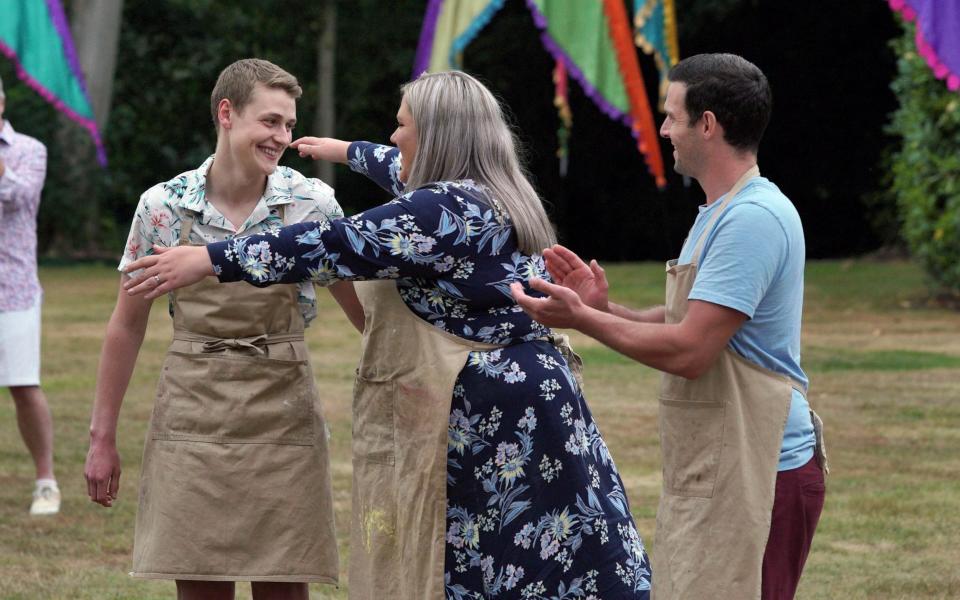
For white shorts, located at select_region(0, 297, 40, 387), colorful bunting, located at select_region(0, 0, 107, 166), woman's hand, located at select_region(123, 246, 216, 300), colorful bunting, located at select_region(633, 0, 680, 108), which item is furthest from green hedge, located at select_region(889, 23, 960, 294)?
woman's hand, located at select_region(123, 246, 216, 300)

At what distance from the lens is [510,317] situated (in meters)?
3.39

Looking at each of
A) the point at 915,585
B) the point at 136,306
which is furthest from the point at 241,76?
the point at 915,585

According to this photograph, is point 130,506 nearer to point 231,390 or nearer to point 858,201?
point 231,390

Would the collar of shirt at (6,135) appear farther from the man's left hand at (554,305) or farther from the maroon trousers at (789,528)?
the maroon trousers at (789,528)

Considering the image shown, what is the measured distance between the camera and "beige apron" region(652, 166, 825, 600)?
9.72ft

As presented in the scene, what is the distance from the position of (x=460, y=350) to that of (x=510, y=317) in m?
0.15

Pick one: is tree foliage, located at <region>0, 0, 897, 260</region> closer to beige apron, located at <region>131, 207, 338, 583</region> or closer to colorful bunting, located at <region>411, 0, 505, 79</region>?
colorful bunting, located at <region>411, 0, 505, 79</region>

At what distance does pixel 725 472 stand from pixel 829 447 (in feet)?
16.4

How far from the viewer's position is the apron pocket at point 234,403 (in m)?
3.72

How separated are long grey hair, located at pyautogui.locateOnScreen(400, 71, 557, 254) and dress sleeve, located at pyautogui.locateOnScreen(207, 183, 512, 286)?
9cm

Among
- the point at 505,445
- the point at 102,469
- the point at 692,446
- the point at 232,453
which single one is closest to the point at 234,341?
the point at 232,453

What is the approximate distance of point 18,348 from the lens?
6.32m

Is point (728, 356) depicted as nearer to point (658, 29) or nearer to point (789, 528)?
point (789, 528)

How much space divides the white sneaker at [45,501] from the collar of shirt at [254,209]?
3.09 meters
